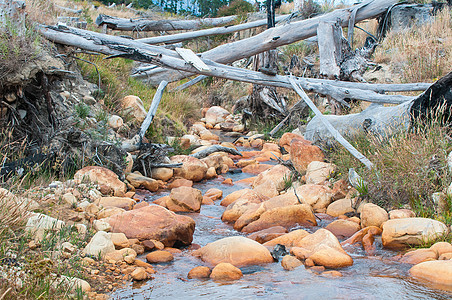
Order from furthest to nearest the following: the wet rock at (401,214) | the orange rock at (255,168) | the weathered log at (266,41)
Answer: the weathered log at (266,41)
the orange rock at (255,168)
the wet rock at (401,214)

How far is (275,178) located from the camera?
6512mm

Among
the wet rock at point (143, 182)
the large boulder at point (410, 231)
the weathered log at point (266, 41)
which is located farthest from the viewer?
the weathered log at point (266, 41)

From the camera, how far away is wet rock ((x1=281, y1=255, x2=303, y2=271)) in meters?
3.58

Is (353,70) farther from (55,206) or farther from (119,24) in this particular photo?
(119,24)

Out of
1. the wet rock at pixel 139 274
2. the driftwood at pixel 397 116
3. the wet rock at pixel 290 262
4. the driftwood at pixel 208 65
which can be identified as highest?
the driftwood at pixel 208 65

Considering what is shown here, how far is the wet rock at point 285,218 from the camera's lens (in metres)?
4.82

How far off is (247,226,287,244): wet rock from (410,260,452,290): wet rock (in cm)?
149

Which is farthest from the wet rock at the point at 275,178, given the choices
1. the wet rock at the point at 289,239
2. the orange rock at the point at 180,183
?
the wet rock at the point at 289,239

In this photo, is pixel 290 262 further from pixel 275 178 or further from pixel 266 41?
pixel 266 41

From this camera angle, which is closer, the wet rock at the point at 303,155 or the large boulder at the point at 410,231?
the large boulder at the point at 410,231

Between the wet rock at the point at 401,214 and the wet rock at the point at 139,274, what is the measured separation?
2.65 m

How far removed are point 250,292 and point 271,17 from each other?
737cm

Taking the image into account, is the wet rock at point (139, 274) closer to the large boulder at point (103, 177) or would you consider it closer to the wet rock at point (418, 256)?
the wet rock at point (418, 256)

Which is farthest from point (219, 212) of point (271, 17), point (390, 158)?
point (271, 17)
